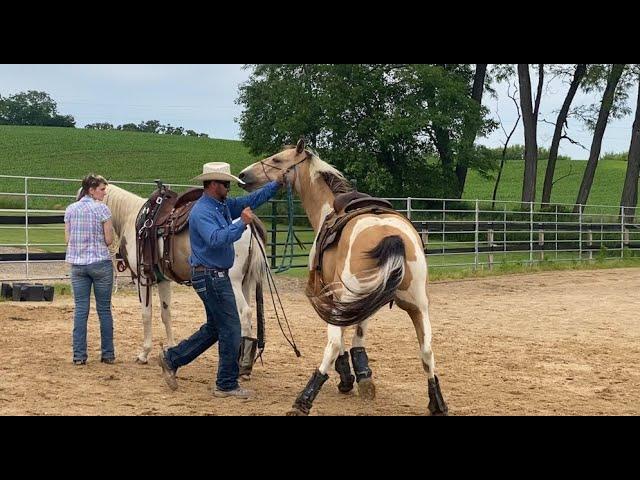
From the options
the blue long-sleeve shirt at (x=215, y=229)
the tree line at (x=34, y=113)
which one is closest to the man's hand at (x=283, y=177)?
the blue long-sleeve shirt at (x=215, y=229)

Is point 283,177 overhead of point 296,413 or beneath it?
overhead

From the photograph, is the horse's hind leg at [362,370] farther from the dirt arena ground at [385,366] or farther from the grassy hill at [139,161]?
→ the grassy hill at [139,161]

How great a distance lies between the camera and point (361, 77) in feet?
97.5

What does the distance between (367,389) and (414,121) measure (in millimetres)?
24154

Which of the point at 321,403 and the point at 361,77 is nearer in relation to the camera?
the point at 321,403

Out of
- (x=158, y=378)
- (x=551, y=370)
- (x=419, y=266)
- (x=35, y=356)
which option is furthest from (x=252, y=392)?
(x=551, y=370)

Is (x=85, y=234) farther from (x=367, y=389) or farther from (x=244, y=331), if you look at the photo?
(x=367, y=389)

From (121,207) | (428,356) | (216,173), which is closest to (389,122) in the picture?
(121,207)

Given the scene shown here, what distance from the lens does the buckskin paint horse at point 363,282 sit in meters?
4.94

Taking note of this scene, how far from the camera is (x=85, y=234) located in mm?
6645

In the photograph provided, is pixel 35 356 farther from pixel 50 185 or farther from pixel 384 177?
pixel 50 185

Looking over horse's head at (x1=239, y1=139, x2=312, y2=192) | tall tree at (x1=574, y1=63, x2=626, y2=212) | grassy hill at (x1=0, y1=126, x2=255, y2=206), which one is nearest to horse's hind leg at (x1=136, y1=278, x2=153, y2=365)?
horse's head at (x1=239, y1=139, x2=312, y2=192)
